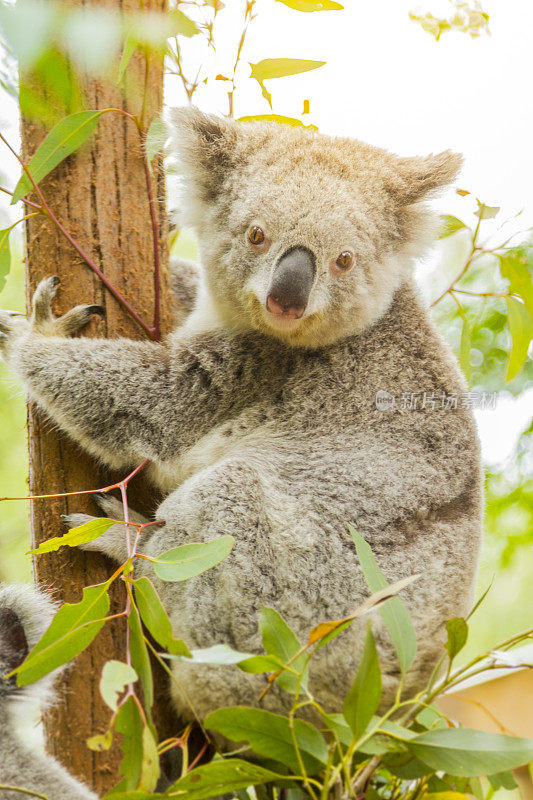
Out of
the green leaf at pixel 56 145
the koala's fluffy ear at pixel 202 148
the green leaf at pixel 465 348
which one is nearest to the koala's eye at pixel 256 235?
the koala's fluffy ear at pixel 202 148

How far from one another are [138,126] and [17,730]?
1570mm

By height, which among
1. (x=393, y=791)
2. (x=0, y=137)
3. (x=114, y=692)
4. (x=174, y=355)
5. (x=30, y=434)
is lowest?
(x=393, y=791)

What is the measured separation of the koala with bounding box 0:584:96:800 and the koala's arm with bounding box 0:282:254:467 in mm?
424

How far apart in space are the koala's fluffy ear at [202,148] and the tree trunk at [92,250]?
0.11 m

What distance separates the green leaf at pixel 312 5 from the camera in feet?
6.16

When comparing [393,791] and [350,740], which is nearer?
[350,740]

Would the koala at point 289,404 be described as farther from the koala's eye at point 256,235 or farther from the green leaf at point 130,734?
the green leaf at point 130,734

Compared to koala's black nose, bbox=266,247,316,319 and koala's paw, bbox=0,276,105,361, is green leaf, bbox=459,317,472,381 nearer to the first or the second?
koala's black nose, bbox=266,247,316,319

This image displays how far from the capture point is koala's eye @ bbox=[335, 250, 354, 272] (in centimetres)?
184

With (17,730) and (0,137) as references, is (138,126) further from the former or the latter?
(17,730)

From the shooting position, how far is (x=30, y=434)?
6.33ft

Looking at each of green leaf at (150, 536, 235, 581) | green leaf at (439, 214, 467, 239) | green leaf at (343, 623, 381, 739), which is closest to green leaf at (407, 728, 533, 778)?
green leaf at (343, 623, 381, 739)

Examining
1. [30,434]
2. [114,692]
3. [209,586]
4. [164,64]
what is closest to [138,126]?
[164,64]

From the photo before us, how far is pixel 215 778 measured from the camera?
117 centimetres
